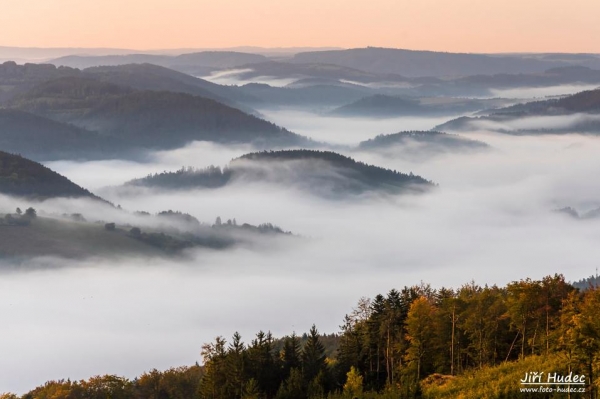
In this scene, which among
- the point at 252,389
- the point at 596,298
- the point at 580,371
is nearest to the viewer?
the point at 580,371

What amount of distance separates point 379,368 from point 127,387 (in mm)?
50992

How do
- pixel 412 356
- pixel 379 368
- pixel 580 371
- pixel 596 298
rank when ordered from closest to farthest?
pixel 580 371 → pixel 596 298 → pixel 412 356 → pixel 379 368

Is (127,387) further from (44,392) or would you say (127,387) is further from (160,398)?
(44,392)

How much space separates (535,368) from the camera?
8812 cm

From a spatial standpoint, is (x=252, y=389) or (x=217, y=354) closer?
(x=252, y=389)

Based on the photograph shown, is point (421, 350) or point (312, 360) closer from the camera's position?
point (421, 350)

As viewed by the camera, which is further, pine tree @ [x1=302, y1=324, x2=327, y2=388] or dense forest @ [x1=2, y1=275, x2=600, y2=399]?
pine tree @ [x1=302, y1=324, x2=327, y2=388]

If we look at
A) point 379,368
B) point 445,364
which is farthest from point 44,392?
point 445,364

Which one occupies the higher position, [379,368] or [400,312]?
[400,312]

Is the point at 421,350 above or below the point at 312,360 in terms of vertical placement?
above

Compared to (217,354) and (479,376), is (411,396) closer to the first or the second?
(479,376)

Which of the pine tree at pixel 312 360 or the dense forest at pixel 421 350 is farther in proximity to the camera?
the pine tree at pixel 312 360

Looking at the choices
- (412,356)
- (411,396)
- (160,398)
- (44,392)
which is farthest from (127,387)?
(411,396)

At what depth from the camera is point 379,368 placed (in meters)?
124
